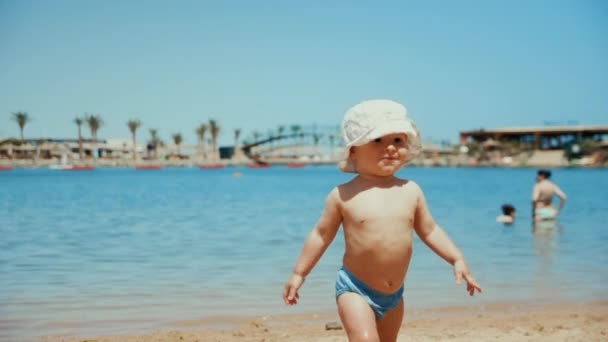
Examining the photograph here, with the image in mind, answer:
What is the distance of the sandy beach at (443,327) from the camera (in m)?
6.00

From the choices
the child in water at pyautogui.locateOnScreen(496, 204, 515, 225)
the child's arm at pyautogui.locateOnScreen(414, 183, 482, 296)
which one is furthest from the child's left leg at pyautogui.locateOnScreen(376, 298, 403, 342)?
the child in water at pyautogui.locateOnScreen(496, 204, 515, 225)

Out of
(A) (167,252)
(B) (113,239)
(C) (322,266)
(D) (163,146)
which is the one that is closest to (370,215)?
(C) (322,266)

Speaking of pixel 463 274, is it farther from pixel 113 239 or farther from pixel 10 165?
pixel 10 165

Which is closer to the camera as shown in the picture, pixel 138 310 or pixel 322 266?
pixel 138 310

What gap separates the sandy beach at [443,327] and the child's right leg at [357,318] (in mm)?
2277

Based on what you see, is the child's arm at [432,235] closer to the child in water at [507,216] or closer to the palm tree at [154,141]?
the child in water at [507,216]

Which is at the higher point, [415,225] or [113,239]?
[415,225]

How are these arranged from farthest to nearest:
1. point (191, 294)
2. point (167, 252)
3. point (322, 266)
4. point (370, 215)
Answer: point (167, 252), point (322, 266), point (191, 294), point (370, 215)

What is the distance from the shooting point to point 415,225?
3.93m

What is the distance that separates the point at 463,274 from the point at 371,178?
2.19ft

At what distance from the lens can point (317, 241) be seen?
389 centimetres

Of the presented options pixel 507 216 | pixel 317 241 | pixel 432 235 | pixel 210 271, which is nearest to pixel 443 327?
pixel 432 235

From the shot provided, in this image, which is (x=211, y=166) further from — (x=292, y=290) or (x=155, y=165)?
(x=292, y=290)

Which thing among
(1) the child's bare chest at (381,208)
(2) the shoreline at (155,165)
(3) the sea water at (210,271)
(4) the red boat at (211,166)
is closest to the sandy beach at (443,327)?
(3) the sea water at (210,271)
